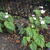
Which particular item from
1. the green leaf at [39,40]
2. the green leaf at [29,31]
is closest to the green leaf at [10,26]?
the green leaf at [29,31]

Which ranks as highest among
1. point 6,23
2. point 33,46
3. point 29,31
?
point 6,23

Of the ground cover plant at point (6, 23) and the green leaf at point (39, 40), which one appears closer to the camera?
the green leaf at point (39, 40)

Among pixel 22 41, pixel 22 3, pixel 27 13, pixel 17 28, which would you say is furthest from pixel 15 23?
pixel 22 3

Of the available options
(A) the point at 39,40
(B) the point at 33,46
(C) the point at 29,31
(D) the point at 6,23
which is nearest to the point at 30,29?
(C) the point at 29,31

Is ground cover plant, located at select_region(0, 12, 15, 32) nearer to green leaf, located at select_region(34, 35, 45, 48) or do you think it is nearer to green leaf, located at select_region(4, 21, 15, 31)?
green leaf, located at select_region(4, 21, 15, 31)

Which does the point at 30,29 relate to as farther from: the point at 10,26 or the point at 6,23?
the point at 6,23

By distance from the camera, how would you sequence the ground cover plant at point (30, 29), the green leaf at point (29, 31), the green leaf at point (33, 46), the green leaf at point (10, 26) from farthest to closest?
the green leaf at point (10, 26) → the green leaf at point (29, 31) → the ground cover plant at point (30, 29) → the green leaf at point (33, 46)

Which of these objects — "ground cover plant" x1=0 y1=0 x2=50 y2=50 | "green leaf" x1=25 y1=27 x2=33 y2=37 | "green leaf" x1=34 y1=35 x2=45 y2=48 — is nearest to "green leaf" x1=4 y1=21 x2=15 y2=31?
"ground cover plant" x1=0 y1=0 x2=50 y2=50

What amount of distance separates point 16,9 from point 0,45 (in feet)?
6.25

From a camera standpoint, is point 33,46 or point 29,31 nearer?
point 33,46

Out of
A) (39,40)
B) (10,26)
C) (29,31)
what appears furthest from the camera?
(10,26)

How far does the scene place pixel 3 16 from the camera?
5371mm

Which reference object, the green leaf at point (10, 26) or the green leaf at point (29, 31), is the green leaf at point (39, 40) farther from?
the green leaf at point (10, 26)

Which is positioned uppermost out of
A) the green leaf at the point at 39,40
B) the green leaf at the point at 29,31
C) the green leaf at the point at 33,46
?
the green leaf at the point at 29,31
